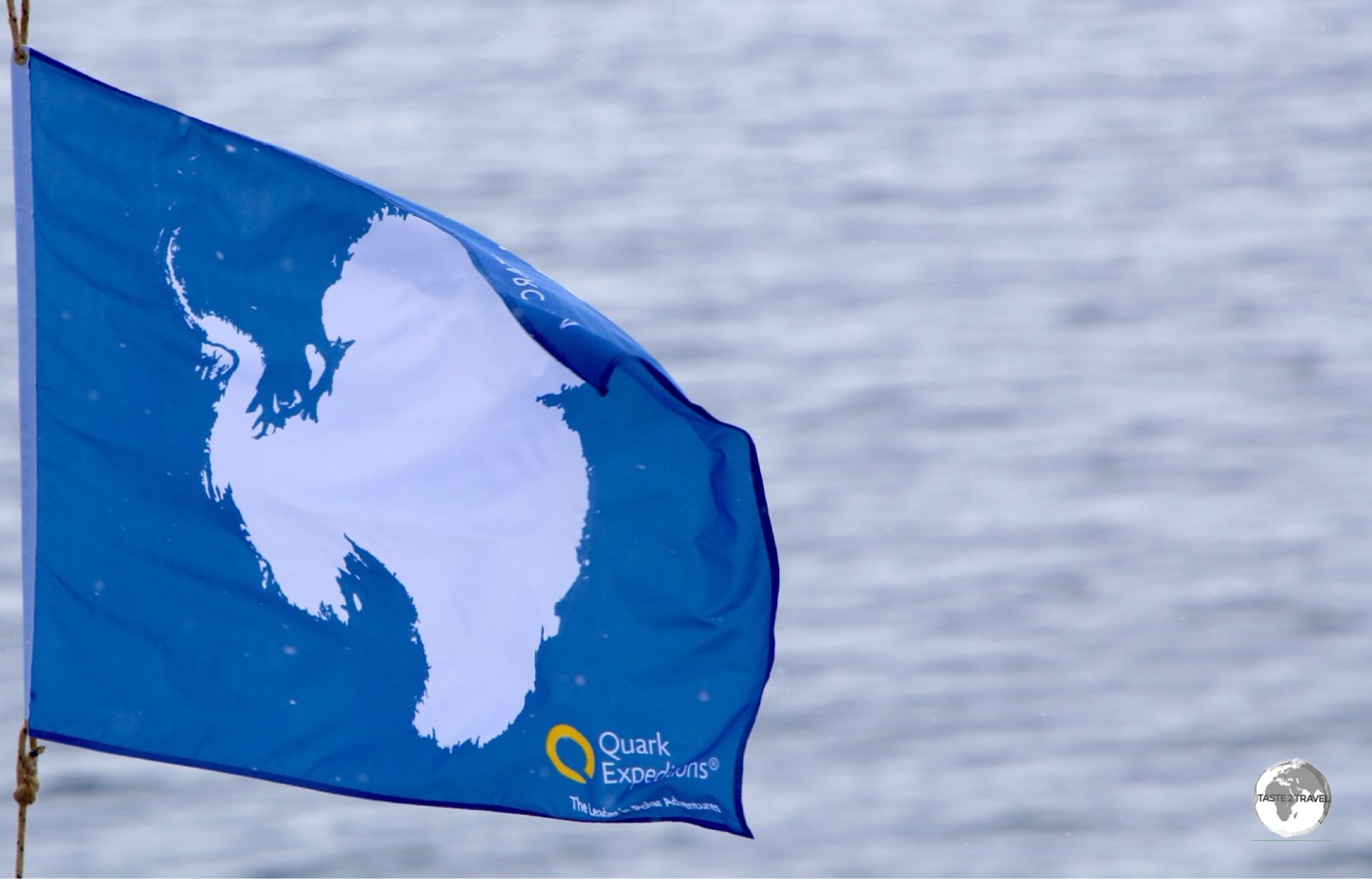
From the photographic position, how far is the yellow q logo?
12.6 feet

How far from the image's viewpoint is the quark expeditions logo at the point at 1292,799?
17.0 feet

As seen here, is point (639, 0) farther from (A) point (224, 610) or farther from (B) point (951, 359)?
(A) point (224, 610)

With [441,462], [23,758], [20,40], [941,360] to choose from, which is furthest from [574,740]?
[941,360]

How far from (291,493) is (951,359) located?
2877 millimetres

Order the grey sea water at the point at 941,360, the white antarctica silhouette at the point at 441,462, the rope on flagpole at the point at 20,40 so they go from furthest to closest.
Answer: the grey sea water at the point at 941,360 → the white antarctica silhouette at the point at 441,462 → the rope on flagpole at the point at 20,40

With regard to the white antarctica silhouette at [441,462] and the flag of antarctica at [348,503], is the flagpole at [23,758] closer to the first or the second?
the flag of antarctica at [348,503]

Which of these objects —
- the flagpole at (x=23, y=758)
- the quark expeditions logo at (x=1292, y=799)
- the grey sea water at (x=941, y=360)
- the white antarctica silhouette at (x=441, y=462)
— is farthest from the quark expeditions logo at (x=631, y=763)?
the quark expeditions logo at (x=1292, y=799)

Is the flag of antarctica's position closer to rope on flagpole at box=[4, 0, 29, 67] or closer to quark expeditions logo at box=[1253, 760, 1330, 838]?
Result: rope on flagpole at box=[4, 0, 29, 67]

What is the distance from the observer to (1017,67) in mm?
7020

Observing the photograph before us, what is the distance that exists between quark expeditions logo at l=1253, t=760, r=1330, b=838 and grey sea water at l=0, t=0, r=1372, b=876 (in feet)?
0.12

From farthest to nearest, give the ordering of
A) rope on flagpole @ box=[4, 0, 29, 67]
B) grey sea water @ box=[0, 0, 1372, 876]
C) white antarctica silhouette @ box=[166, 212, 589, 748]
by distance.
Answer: grey sea water @ box=[0, 0, 1372, 876] < white antarctica silhouette @ box=[166, 212, 589, 748] < rope on flagpole @ box=[4, 0, 29, 67]

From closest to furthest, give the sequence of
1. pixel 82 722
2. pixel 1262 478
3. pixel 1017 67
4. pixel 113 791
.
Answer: pixel 82 722, pixel 113 791, pixel 1262 478, pixel 1017 67

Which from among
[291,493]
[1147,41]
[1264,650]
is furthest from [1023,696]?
[1147,41]

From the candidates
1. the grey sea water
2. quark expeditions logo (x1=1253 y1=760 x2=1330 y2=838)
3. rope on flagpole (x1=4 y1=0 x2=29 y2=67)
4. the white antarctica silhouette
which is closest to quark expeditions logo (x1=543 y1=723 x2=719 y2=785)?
the white antarctica silhouette
